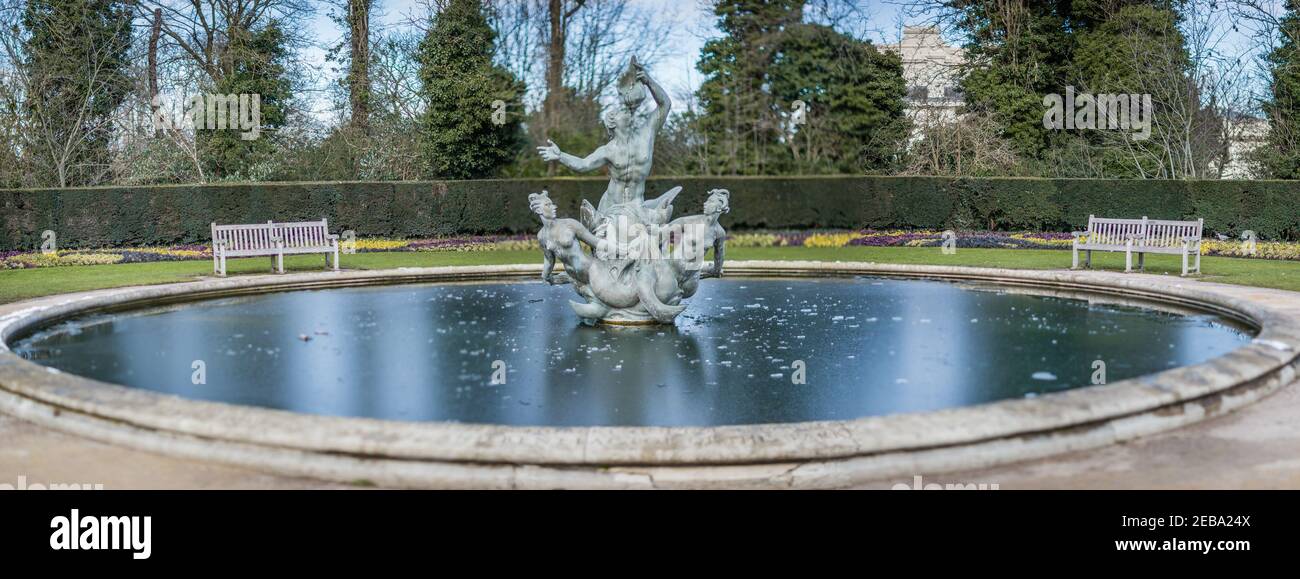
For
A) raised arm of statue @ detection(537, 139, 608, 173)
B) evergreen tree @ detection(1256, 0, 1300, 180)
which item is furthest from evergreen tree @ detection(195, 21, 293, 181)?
evergreen tree @ detection(1256, 0, 1300, 180)

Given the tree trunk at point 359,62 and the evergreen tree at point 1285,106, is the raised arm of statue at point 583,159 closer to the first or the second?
the tree trunk at point 359,62

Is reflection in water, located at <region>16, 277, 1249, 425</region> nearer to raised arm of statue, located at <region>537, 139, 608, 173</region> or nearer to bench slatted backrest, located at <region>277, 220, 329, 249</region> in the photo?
raised arm of statue, located at <region>537, 139, 608, 173</region>

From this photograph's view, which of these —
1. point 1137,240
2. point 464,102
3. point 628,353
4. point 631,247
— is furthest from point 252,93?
point 628,353

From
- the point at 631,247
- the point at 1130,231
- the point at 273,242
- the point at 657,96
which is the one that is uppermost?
the point at 657,96

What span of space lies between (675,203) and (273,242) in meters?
8.78

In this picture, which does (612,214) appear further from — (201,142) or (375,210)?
(201,142)

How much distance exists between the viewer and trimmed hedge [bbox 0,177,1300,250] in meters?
18.7

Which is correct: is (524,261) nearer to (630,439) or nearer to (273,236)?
(273,236)

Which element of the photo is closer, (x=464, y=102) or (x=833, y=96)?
(x=464, y=102)

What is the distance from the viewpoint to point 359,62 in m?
26.9

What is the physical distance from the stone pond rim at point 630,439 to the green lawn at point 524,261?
6.99m

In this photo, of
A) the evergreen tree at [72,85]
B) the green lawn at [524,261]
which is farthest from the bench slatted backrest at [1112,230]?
the evergreen tree at [72,85]

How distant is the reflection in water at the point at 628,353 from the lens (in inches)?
261

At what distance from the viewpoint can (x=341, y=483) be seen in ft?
16.5
